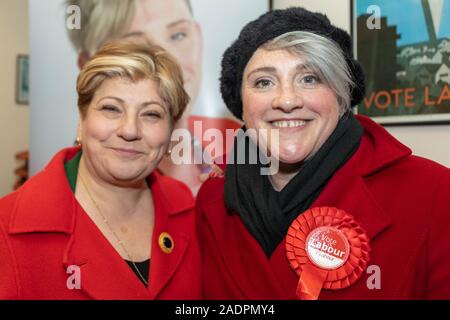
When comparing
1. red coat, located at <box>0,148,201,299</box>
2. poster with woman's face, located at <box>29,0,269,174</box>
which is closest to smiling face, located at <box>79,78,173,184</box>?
red coat, located at <box>0,148,201,299</box>

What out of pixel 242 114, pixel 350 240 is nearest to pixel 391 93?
pixel 242 114

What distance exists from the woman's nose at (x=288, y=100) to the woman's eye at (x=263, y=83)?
0.19ft

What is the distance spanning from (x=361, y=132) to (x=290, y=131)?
22 centimetres

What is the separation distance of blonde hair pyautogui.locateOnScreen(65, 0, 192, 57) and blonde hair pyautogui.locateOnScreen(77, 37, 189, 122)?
0.78 m

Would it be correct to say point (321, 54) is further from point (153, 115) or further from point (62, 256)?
point (62, 256)

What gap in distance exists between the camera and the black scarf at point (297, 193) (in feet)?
4.39

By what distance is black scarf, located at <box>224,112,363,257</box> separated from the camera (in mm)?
1339

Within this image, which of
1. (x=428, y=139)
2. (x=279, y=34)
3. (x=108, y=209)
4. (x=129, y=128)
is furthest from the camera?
(x=428, y=139)

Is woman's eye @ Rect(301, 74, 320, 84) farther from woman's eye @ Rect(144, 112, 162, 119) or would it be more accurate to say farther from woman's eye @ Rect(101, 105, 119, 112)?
woman's eye @ Rect(101, 105, 119, 112)

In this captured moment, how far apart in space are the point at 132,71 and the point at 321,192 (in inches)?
27.9

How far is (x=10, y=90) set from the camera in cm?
449

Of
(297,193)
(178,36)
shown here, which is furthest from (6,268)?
(178,36)

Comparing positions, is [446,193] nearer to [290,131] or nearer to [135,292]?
[290,131]

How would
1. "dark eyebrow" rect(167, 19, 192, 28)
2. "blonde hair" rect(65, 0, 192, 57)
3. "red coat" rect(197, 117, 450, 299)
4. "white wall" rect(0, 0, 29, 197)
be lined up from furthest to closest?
1. "white wall" rect(0, 0, 29, 197)
2. "dark eyebrow" rect(167, 19, 192, 28)
3. "blonde hair" rect(65, 0, 192, 57)
4. "red coat" rect(197, 117, 450, 299)
